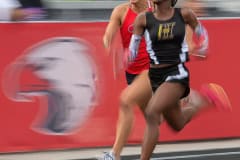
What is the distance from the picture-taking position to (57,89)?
8.80 m

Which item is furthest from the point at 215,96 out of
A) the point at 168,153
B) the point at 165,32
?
the point at 168,153

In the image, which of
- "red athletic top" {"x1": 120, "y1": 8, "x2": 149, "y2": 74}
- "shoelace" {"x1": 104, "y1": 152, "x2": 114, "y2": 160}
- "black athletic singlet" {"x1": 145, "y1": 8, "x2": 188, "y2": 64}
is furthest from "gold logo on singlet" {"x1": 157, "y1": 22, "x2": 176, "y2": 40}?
"shoelace" {"x1": 104, "y1": 152, "x2": 114, "y2": 160}

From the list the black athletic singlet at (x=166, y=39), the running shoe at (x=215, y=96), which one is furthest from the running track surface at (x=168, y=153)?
the black athletic singlet at (x=166, y=39)

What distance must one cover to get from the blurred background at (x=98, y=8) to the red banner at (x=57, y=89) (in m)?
0.25

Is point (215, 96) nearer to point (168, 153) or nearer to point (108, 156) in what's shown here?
point (108, 156)

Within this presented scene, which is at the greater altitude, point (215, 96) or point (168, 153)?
point (215, 96)

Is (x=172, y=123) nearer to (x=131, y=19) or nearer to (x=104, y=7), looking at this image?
(x=131, y=19)

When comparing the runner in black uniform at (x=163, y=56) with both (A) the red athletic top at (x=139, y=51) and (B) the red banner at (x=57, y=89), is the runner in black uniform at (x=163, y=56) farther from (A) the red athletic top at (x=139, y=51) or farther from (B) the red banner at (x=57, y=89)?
(B) the red banner at (x=57, y=89)

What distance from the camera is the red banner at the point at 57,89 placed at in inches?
340

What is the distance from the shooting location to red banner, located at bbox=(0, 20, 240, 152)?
8.65 metres

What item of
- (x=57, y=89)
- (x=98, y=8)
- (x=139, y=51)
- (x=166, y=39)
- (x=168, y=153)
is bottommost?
(x=168, y=153)

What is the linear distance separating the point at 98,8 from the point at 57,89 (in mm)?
1299

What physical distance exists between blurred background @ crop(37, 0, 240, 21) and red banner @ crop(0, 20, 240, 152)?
0.25 metres

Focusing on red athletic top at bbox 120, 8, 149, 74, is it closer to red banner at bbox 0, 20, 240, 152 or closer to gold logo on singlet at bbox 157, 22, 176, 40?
gold logo on singlet at bbox 157, 22, 176, 40
